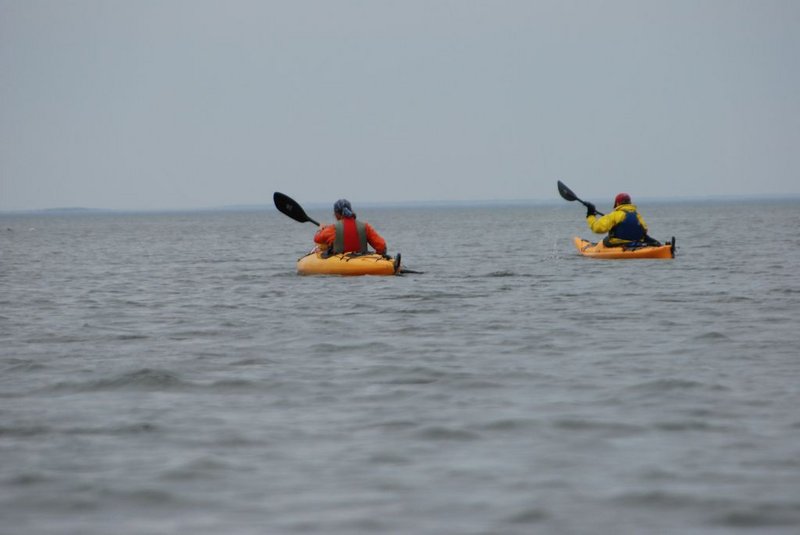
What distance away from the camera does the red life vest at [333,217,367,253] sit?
20188mm

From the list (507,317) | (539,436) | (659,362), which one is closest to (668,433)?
(539,436)

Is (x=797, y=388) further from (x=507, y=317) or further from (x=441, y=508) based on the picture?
(x=507, y=317)

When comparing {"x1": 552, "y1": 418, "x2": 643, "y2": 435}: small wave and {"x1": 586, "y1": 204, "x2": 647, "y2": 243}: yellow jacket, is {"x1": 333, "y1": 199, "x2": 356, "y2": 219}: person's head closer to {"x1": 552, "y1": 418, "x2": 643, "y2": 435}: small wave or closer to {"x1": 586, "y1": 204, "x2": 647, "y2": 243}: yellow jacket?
{"x1": 586, "y1": 204, "x2": 647, "y2": 243}: yellow jacket

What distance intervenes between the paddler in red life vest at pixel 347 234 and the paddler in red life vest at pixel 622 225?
4.76m

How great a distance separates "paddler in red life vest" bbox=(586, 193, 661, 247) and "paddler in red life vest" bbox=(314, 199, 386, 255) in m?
4.76

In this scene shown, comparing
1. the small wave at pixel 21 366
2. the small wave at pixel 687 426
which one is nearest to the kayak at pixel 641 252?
the small wave at pixel 21 366

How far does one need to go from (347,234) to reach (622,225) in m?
6.10

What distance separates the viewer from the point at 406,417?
7957 millimetres

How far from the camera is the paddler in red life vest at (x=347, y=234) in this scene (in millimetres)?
20172

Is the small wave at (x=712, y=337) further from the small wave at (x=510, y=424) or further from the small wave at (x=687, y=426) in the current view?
the small wave at (x=510, y=424)

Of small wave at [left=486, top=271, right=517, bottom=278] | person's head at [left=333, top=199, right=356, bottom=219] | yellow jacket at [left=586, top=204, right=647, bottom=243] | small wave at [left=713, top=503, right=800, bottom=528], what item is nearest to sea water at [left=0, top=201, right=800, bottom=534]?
small wave at [left=713, top=503, right=800, bottom=528]

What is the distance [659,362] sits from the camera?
10.1 metres

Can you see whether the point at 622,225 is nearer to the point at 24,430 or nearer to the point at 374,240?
the point at 374,240

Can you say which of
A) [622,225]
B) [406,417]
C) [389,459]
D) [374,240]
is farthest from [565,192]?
[389,459]
